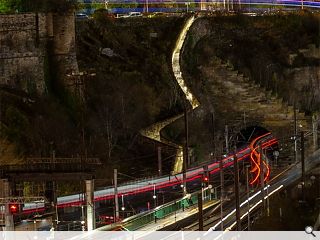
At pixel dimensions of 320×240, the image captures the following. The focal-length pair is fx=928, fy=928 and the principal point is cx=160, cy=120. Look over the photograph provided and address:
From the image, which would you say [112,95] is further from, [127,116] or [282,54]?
[282,54]

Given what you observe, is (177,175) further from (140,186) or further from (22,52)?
(22,52)

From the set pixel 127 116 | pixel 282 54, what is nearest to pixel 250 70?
pixel 282 54

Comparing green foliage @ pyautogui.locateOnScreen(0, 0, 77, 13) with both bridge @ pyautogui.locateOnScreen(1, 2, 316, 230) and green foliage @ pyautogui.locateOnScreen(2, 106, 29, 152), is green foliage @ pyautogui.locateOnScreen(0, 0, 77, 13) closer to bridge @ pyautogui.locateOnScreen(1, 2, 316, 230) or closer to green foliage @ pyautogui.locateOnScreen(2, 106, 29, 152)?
green foliage @ pyautogui.locateOnScreen(2, 106, 29, 152)

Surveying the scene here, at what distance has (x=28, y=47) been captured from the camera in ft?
111

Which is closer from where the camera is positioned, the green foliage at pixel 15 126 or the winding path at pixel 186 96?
the green foliage at pixel 15 126

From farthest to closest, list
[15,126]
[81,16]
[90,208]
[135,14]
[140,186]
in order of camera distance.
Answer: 1. [135,14]
2. [81,16]
3. [140,186]
4. [15,126]
5. [90,208]

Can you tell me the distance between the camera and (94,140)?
112 ft

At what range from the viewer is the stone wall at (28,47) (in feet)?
109

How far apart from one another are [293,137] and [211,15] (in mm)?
9148

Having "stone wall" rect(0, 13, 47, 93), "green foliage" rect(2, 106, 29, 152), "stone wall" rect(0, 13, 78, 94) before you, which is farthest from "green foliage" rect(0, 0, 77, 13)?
"green foliage" rect(2, 106, 29, 152)

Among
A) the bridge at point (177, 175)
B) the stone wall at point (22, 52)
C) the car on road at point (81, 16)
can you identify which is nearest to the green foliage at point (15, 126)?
the stone wall at point (22, 52)

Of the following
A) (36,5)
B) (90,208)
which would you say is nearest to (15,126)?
(36,5)

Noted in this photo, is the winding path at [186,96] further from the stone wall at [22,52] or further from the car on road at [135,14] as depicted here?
the stone wall at [22,52]

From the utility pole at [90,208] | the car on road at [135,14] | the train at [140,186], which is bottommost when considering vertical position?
the train at [140,186]
